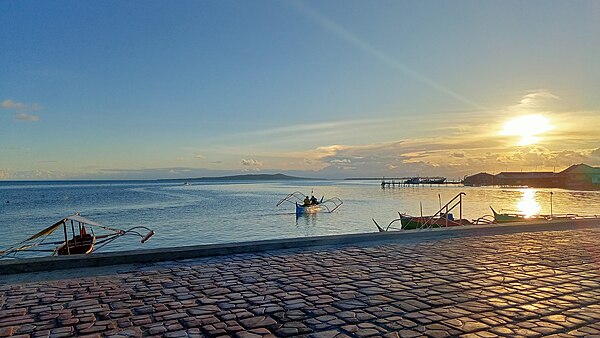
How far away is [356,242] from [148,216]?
113 feet

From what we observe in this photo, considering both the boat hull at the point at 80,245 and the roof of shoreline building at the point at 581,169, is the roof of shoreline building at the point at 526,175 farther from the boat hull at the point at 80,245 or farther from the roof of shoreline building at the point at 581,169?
the boat hull at the point at 80,245

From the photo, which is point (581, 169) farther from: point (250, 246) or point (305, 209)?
point (250, 246)

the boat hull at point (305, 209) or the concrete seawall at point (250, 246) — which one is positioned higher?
the concrete seawall at point (250, 246)

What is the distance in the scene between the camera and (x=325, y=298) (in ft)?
15.7

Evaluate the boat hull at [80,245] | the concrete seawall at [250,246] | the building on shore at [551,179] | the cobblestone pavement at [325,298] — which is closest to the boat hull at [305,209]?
the boat hull at [80,245]

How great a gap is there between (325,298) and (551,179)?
434 ft

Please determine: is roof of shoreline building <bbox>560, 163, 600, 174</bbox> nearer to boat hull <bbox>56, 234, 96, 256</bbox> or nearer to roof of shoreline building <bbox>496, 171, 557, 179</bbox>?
roof of shoreline building <bbox>496, 171, 557, 179</bbox>

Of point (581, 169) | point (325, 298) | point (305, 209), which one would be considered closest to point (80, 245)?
point (325, 298)

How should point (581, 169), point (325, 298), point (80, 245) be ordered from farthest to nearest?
point (581, 169) → point (80, 245) → point (325, 298)

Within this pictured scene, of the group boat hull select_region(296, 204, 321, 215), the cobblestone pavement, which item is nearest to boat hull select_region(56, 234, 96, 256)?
the cobblestone pavement

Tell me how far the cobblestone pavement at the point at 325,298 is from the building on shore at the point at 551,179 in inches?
4218

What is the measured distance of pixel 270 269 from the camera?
6.29m

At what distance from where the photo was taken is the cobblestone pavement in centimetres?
387

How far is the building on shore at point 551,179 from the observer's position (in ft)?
337
